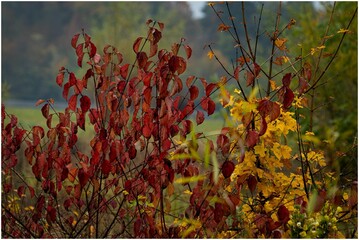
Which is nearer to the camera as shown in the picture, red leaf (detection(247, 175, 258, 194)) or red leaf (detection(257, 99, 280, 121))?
red leaf (detection(257, 99, 280, 121))

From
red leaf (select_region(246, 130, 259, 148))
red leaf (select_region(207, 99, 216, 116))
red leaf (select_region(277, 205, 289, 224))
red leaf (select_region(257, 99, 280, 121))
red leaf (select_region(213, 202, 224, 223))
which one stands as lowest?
red leaf (select_region(277, 205, 289, 224))

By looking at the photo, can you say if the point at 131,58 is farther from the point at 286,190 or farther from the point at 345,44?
the point at 286,190

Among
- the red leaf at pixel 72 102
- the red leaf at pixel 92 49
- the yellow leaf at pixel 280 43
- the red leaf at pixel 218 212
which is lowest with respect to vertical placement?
the red leaf at pixel 218 212

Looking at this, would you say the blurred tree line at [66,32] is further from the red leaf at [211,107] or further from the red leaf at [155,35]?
the red leaf at [211,107]

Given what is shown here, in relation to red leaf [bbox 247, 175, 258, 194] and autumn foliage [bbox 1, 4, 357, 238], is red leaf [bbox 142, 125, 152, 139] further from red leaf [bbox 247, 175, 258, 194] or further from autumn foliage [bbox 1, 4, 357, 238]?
red leaf [bbox 247, 175, 258, 194]

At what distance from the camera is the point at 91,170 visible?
3.12 meters

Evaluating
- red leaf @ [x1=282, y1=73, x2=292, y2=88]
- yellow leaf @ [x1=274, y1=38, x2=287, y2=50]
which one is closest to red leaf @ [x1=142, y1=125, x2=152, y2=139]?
red leaf @ [x1=282, y1=73, x2=292, y2=88]

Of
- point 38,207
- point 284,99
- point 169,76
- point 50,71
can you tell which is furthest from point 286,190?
point 50,71

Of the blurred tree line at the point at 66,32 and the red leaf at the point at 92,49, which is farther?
the blurred tree line at the point at 66,32

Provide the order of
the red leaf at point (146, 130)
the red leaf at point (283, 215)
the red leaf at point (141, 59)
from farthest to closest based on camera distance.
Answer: the red leaf at point (141, 59) → the red leaf at point (146, 130) → the red leaf at point (283, 215)

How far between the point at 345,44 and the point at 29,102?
2689 cm

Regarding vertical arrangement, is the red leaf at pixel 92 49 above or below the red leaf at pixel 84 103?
above

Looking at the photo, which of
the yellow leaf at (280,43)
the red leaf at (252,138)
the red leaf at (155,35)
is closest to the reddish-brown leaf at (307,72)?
the yellow leaf at (280,43)

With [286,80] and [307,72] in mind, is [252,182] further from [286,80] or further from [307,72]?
[307,72]
